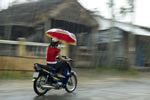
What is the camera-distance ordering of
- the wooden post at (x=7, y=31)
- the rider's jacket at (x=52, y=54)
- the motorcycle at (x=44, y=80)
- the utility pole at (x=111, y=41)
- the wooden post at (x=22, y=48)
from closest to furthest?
the motorcycle at (x=44, y=80) < the rider's jacket at (x=52, y=54) < the wooden post at (x=22, y=48) < the wooden post at (x=7, y=31) < the utility pole at (x=111, y=41)

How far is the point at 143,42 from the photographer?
32719 mm

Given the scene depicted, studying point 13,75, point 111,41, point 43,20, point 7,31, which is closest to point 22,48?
point 13,75

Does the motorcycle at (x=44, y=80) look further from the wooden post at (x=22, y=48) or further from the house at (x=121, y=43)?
the house at (x=121, y=43)

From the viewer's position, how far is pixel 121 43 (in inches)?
1222

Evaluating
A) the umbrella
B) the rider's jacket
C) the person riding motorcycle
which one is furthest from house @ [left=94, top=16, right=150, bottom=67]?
the rider's jacket

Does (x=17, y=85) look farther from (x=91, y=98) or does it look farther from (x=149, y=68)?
(x=149, y=68)

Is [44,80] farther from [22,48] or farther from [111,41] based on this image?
[111,41]

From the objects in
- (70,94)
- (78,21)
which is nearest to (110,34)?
(78,21)

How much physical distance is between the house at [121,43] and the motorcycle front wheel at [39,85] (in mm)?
14577

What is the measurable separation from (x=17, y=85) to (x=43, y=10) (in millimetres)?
10799

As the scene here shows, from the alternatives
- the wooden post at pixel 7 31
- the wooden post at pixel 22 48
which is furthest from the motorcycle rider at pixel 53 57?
the wooden post at pixel 7 31

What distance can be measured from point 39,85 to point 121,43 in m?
19.1

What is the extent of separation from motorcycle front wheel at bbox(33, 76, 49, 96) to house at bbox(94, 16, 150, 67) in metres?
14.6

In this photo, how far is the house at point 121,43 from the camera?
2783cm
